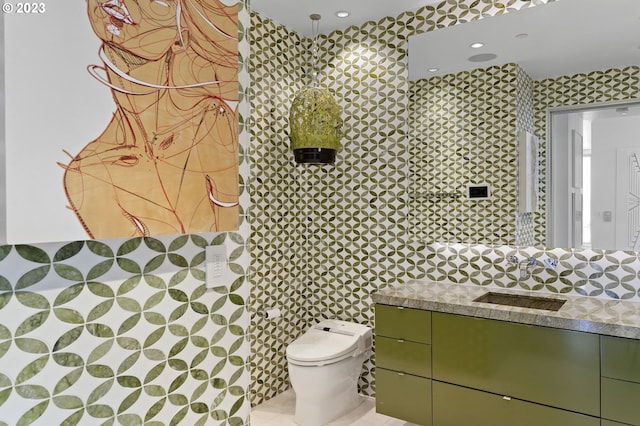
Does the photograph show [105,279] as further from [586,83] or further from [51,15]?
[586,83]

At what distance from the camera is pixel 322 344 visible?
2.86 meters

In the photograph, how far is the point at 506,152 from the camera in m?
2.68

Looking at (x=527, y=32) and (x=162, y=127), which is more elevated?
(x=527, y=32)

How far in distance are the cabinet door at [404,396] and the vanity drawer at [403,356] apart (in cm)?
4

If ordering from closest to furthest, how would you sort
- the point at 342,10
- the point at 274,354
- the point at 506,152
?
the point at 506,152 → the point at 342,10 → the point at 274,354

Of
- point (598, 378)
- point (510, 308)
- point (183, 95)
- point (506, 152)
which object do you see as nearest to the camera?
point (183, 95)

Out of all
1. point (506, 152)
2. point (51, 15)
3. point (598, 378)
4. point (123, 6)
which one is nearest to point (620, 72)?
point (506, 152)

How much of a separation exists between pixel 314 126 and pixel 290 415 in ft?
6.43

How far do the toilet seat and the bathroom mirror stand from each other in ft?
2.73

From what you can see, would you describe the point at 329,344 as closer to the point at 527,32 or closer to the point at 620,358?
the point at 620,358

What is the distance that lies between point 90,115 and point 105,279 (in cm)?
46

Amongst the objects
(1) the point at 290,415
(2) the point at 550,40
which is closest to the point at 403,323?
(1) the point at 290,415

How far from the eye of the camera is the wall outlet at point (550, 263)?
2.55m

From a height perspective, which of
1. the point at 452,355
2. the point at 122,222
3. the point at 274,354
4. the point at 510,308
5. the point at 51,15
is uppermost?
the point at 51,15
